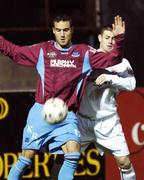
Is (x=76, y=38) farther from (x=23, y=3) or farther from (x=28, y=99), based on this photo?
(x=28, y=99)

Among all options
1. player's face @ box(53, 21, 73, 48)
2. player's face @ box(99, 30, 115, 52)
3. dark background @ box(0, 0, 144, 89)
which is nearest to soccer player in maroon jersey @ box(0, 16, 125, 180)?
player's face @ box(53, 21, 73, 48)

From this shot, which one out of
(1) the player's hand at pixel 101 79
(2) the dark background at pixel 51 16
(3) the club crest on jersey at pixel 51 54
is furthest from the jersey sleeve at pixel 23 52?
(2) the dark background at pixel 51 16

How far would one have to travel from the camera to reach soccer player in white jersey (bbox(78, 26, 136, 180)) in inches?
358

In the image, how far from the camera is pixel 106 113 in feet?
30.0

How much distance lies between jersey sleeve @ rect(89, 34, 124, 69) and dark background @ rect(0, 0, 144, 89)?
4275 millimetres

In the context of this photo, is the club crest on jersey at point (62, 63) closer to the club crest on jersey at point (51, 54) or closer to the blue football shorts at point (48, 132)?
the club crest on jersey at point (51, 54)

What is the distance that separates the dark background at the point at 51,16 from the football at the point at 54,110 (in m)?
4.55

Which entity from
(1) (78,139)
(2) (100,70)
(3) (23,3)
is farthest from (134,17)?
(1) (78,139)

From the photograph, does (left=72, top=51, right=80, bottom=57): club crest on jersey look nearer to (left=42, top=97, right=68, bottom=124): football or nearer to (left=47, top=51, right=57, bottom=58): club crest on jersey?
(left=47, top=51, right=57, bottom=58): club crest on jersey

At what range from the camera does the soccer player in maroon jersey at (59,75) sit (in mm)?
8453

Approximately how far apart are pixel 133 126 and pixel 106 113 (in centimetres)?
147

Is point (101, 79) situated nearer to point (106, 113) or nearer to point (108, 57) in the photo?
point (108, 57)

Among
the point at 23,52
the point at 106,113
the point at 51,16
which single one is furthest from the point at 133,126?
the point at 51,16

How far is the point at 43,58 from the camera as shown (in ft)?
28.1
